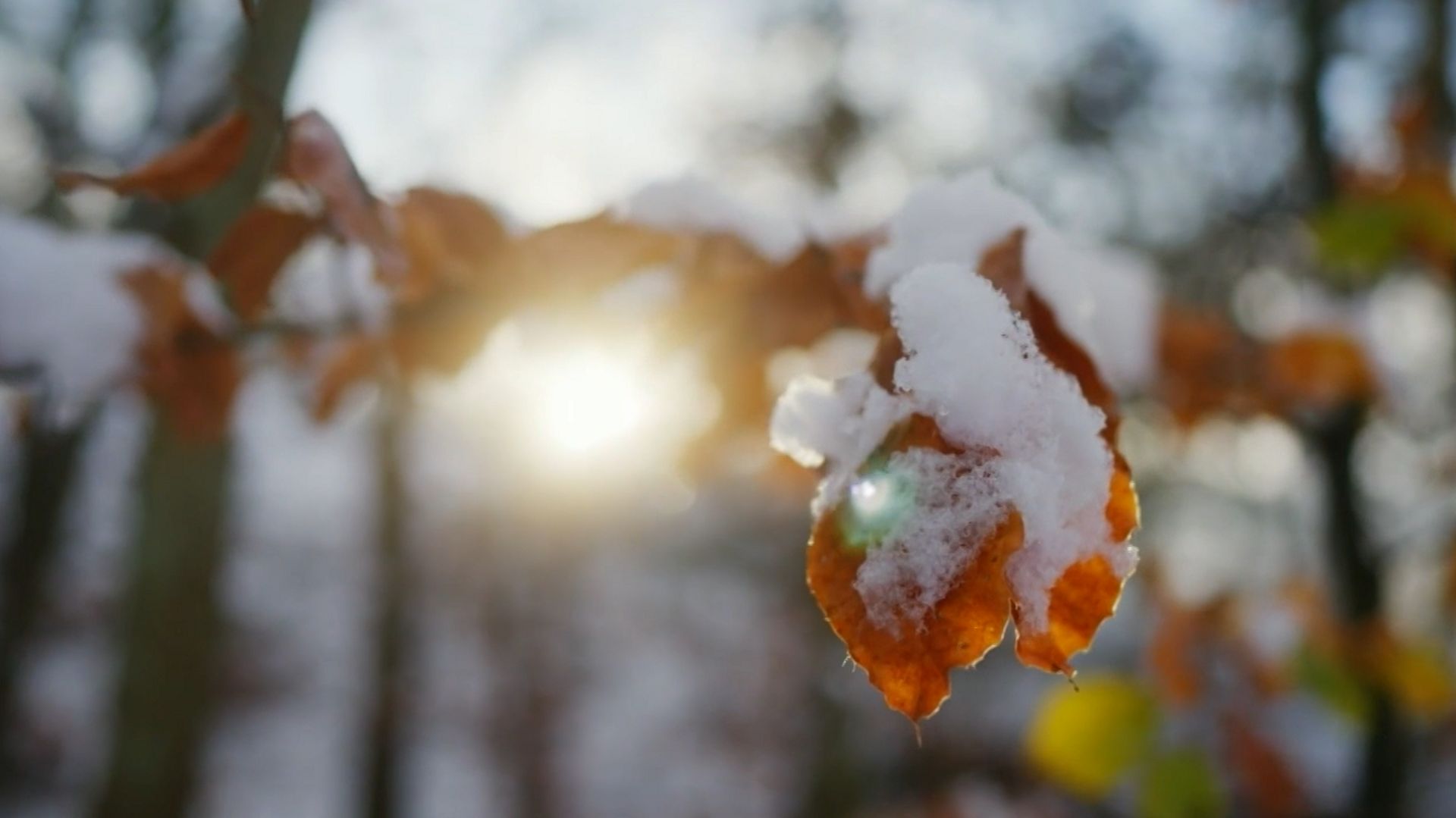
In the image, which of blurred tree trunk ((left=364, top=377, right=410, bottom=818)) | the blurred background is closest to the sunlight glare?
the blurred background

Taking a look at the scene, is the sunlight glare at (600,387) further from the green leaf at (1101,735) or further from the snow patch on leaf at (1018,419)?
the green leaf at (1101,735)

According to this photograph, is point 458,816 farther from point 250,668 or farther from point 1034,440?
point 1034,440

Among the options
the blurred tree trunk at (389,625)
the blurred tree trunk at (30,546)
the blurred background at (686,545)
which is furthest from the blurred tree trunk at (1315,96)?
the blurred tree trunk at (389,625)

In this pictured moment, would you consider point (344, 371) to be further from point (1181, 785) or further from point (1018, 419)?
point (1181, 785)

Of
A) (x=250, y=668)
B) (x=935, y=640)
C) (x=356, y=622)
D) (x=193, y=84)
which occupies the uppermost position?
(x=935, y=640)

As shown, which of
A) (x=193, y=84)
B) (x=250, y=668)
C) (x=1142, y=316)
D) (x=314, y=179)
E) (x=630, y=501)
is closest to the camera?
(x=314, y=179)

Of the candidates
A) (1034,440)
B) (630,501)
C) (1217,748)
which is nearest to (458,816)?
(630,501)

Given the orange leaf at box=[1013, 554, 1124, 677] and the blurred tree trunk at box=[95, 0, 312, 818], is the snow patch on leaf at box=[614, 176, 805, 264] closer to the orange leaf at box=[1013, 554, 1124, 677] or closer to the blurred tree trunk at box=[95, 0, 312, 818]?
the orange leaf at box=[1013, 554, 1124, 677]
